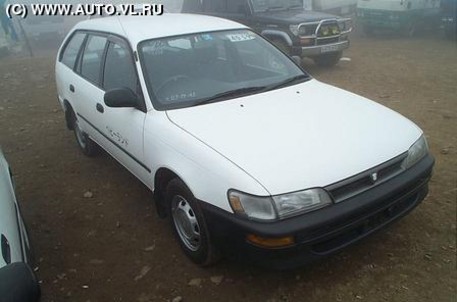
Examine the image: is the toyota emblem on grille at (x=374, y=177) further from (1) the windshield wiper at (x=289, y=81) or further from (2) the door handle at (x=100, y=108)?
(2) the door handle at (x=100, y=108)

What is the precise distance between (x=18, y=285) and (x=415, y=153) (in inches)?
99.5

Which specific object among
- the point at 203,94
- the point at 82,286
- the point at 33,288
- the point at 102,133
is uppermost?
the point at 203,94

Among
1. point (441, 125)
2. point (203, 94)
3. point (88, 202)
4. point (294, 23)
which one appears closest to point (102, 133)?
point (88, 202)

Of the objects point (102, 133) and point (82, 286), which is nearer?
point (82, 286)

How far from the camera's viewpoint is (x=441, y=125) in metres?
5.26

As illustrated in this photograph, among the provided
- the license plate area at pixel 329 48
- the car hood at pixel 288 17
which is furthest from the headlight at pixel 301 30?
the license plate area at pixel 329 48

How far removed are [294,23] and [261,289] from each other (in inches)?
248

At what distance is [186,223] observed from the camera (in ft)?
9.68

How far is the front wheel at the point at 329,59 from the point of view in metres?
8.67

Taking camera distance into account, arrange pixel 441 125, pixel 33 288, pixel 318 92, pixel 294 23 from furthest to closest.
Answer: pixel 294 23 < pixel 441 125 < pixel 318 92 < pixel 33 288

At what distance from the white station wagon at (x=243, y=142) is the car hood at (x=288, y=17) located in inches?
173

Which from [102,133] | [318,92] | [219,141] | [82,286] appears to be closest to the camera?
[219,141]

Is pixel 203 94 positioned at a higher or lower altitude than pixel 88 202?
higher

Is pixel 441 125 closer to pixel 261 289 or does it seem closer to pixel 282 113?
pixel 282 113
